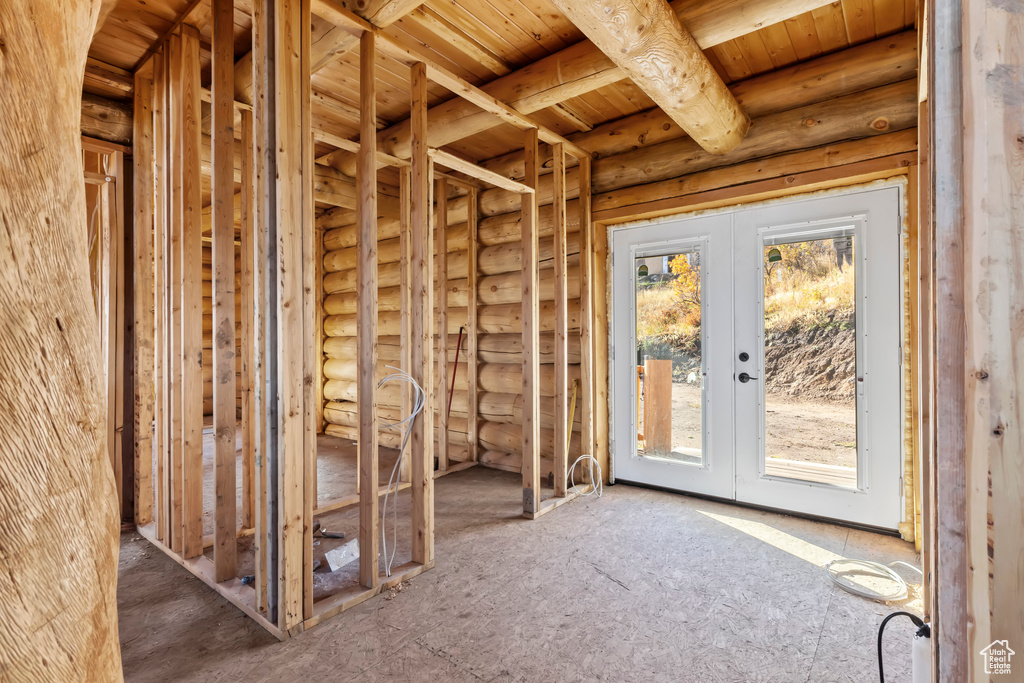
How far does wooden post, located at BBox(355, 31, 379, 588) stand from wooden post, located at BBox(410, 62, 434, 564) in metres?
0.30

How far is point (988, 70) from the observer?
34.8 inches

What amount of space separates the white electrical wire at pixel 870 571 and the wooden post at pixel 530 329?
1.88 metres

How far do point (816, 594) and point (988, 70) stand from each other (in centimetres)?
258

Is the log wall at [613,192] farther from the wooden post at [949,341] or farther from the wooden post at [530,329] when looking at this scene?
the wooden post at [949,341]

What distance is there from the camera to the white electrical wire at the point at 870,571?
8.20 feet


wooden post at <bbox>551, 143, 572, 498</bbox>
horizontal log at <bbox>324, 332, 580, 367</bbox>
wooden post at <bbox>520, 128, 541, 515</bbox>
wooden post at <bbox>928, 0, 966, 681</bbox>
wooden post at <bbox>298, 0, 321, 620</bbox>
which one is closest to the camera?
wooden post at <bbox>928, 0, 966, 681</bbox>

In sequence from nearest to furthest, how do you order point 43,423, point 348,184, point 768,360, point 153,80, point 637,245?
point 43,423
point 153,80
point 768,360
point 637,245
point 348,184

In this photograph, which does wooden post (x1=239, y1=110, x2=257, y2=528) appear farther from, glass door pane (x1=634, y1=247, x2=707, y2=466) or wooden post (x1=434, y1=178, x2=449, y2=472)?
glass door pane (x1=634, y1=247, x2=707, y2=466)

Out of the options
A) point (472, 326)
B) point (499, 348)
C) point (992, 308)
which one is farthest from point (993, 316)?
point (472, 326)

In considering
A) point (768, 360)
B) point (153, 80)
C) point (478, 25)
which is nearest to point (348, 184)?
point (153, 80)

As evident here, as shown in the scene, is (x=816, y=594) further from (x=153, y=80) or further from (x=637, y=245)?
(x=153, y=80)

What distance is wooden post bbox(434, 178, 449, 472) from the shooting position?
4957 millimetres

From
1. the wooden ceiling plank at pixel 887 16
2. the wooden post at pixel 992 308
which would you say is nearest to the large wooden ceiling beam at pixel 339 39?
the wooden post at pixel 992 308

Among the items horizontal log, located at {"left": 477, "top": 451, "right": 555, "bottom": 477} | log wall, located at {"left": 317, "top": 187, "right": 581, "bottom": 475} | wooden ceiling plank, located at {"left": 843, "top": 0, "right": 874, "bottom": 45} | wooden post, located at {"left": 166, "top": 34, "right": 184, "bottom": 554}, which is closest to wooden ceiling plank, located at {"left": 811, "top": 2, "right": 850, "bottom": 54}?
wooden ceiling plank, located at {"left": 843, "top": 0, "right": 874, "bottom": 45}
